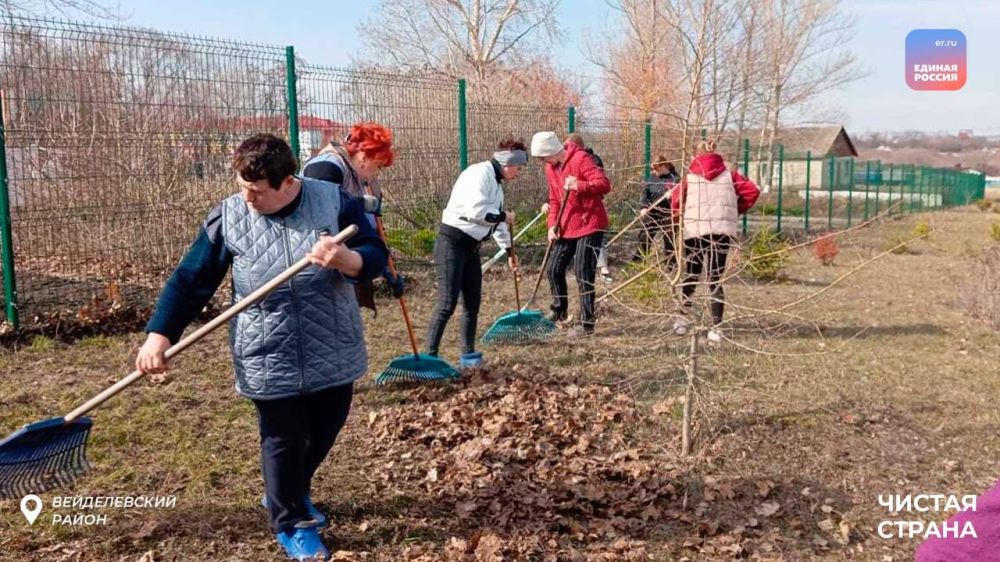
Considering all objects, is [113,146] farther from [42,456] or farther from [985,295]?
[985,295]

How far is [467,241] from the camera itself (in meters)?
5.66

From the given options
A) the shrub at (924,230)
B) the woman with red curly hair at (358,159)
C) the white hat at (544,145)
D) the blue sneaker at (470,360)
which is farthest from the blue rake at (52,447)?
the white hat at (544,145)

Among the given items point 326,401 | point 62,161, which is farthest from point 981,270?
point 62,161

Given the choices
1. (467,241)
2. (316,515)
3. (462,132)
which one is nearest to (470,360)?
(467,241)

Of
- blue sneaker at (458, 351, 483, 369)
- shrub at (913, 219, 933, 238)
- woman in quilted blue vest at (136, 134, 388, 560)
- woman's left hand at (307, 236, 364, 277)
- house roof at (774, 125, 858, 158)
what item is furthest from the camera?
house roof at (774, 125, 858, 158)

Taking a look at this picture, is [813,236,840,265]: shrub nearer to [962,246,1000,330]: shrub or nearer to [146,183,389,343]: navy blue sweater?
[962,246,1000,330]: shrub

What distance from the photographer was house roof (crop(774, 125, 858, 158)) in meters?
38.2

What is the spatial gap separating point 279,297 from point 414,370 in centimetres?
237

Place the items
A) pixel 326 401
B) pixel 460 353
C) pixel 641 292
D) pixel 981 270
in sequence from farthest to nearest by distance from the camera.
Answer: pixel 981 270, pixel 641 292, pixel 460 353, pixel 326 401

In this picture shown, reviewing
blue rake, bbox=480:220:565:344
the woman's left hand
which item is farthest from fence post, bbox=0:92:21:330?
the woman's left hand

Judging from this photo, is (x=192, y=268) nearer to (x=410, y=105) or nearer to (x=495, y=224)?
(x=495, y=224)

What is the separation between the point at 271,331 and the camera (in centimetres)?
291

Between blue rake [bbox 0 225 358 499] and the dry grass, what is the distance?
0.30 meters

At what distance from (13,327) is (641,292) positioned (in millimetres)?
4935
